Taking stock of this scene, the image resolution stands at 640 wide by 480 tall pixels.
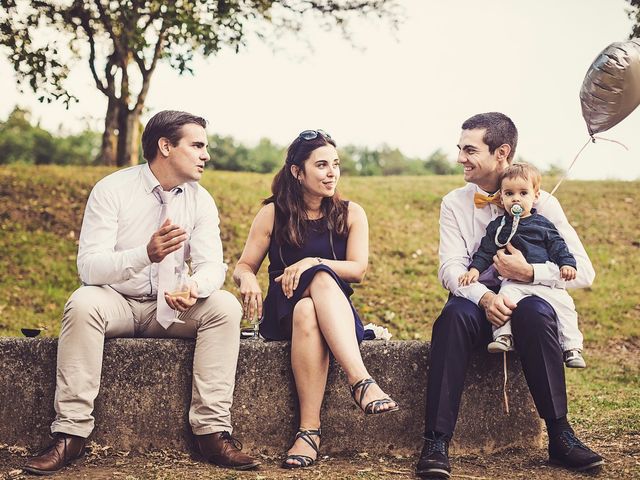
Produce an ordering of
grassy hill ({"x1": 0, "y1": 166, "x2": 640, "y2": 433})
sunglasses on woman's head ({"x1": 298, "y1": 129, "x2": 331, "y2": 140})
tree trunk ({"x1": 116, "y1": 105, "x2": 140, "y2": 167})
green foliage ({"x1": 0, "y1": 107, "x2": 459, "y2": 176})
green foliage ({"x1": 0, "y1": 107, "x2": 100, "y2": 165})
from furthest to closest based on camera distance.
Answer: green foliage ({"x1": 0, "y1": 107, "x2": 100, "y2": 165}), green foliage ({"x1": 0, "y1": 107, "x2": 459, "y2": 176}), tree trunk ({"x1": 116, "y1": 105, "x2": 140, "y2": 167}), grassy hill ({"x1": 0, "y1": 166, "x2": 640, "y2": 433}), sunglasses on woman's head ({"x1": 298, "y1": 129, "x2": 331, "y2": 140})

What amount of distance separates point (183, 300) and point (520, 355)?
5.12 feet

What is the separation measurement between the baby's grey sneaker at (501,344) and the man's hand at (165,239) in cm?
149

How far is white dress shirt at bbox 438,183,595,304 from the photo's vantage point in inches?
159

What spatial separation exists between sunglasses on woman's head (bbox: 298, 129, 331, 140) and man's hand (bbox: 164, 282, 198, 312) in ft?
3.58

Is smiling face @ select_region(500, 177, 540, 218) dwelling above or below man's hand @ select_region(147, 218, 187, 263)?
above

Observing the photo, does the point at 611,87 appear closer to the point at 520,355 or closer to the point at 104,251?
the point at 520,355

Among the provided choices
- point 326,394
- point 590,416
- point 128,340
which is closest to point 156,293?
point 128,340

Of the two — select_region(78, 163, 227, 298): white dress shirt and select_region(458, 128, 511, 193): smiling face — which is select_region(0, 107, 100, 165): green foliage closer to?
select_region(78, 163, 227, 298): white dress shirt

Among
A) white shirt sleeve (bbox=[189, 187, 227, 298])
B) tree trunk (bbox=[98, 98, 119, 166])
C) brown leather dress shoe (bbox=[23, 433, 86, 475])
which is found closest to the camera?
brown leather dress shoe (bbox=[23, 433, 86, 475])

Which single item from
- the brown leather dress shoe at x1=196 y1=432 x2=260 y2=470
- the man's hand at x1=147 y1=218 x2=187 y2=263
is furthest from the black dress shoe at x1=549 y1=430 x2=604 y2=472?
the man's hand at x1=147 y1=218 x2=187 y2=263

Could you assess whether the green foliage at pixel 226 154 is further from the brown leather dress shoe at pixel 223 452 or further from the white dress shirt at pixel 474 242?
the brown leather dress shoe at pixel 223 452

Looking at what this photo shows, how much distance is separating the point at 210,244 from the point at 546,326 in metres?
1.65

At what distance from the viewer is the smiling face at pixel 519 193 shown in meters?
4.06

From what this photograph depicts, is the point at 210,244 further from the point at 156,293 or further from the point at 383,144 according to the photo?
the point at 383,144
